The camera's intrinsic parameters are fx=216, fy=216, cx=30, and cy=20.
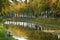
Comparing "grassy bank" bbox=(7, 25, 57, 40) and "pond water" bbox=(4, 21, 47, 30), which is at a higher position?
"pond water" bbox=(4, 21, 47, 30)

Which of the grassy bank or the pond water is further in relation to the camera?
the pond water

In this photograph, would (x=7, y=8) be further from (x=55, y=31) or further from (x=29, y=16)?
(x=55, y=31)

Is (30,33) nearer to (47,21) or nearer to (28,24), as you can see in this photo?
(28,24)

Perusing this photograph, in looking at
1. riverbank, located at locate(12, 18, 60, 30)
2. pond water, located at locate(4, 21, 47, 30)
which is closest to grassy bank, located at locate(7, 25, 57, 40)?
pond water, located at locate(4, 21, 47, 30)

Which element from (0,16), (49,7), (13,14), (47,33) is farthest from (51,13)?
(0,16)

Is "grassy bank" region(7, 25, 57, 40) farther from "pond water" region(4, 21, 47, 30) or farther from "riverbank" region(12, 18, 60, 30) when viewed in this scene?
"riverbank" region(12, 18, 60, 30)

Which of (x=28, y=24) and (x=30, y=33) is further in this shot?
(x=28, y=24)

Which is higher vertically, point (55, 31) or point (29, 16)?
point (29, 16)

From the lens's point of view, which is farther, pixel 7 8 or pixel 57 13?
pixel 7 8

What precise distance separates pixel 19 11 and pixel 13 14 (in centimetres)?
15

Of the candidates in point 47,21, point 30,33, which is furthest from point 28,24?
point 47,21

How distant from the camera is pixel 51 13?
4527 mm

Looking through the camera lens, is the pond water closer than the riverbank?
No

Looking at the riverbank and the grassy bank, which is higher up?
the riverbank
